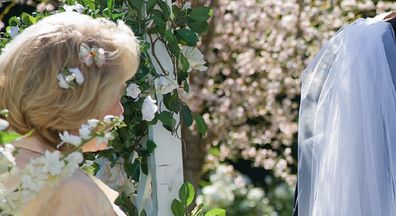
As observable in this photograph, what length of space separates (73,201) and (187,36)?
917 mm

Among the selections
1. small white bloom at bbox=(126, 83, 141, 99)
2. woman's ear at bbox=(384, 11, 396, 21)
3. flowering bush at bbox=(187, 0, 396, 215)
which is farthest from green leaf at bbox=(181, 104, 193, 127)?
flowering bush at bbox=(187, 0, 396, 215)

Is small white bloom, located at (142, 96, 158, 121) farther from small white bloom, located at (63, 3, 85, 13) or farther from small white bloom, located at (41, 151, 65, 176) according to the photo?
small white bloom, located at (41, 151, 65, 176)

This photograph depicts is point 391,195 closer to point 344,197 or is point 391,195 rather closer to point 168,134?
point 344,197

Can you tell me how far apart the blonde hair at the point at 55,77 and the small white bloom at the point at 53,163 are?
0.36m

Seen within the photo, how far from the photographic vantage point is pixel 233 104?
607cm

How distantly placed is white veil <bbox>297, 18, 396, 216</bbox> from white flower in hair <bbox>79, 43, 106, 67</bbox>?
858 mm

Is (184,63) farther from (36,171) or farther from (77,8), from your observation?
(36,171)

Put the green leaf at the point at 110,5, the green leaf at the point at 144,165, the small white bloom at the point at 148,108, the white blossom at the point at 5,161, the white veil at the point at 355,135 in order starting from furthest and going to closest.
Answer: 1. the green leaf at the point at 144,165
2. the green leaf at the point at 110,5
3. the white veil at the point at 355,135
4. the small white bloom at the point at 148,108
5. the white blossom at the point at 5,161

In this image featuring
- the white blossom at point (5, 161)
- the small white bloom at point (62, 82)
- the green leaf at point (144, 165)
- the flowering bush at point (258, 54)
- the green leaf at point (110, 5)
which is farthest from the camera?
the flowering bush at point (258, 54)

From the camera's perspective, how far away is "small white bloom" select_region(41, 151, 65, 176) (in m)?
1.61

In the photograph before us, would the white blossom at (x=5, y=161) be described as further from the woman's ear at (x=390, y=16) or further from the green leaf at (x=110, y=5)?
the woman's ear at (x=390, y=16)

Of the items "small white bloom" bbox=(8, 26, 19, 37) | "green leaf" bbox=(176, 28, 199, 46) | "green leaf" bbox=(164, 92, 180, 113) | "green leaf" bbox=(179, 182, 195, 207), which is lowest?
"green leaf" bbox=(179, 182, 195, 207)

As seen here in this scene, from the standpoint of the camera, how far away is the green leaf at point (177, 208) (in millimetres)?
2719

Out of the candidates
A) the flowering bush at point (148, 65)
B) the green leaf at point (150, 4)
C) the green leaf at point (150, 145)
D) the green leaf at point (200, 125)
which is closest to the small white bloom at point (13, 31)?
the flowering bush at point (148, 65)
